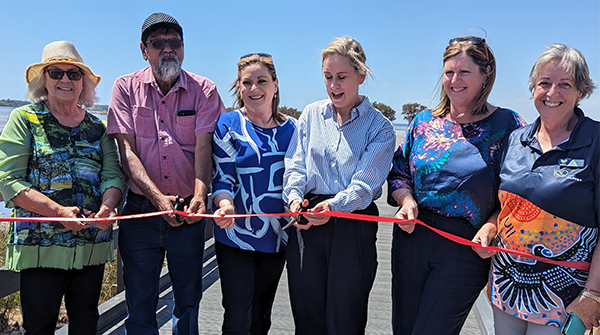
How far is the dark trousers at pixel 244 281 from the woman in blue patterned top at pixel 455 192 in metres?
0.91

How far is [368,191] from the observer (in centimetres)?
256

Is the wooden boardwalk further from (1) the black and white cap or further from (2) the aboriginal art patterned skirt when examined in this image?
(1) the black and white cap

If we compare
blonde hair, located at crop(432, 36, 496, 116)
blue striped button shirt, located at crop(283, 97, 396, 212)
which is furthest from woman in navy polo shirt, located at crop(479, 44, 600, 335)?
blue striped button shirt, located at crop(283, 97, 396, 212)

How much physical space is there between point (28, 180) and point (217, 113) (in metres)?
1.26

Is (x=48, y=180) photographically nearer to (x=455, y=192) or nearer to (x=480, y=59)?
(x=455, y=192)

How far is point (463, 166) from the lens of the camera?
245 cm

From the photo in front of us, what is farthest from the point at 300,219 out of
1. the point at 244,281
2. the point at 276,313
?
the point at 276,313

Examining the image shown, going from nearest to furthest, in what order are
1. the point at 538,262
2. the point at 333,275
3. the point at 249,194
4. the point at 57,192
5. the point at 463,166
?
1. the point at 538,262
2. the point at 463,166
3. the point at 333,275
4. the point at 57,192
5. the point at 249,194

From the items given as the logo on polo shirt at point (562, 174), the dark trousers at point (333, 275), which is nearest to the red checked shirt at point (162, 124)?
the dark trousers at point (333, 275)

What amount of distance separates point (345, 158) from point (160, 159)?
50.1 inches

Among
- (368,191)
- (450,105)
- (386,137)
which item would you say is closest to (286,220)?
(368,191)

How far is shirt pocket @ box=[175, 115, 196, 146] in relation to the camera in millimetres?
2975

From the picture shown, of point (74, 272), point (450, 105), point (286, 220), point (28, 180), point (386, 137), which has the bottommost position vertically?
point (74, 272)

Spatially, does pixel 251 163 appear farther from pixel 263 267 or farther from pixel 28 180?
pixel 28 180
